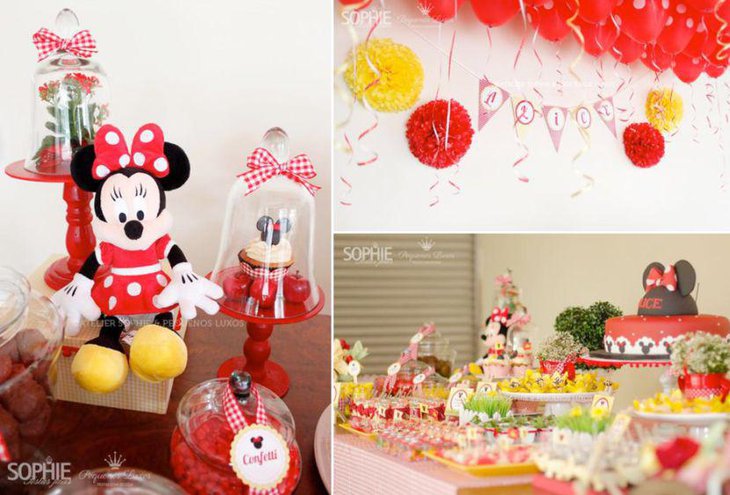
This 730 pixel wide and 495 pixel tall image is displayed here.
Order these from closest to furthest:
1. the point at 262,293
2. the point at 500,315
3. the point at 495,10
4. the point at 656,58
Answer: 1. the point at 262,293
2. the point at 500,315
3. the point at 495,10
4. the point at 656,58

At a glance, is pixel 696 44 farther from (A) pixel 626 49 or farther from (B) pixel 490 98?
(B) pixel 490 98

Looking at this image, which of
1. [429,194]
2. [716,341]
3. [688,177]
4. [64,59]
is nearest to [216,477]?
[716,341]

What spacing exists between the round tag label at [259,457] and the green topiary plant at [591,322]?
0.66 metres

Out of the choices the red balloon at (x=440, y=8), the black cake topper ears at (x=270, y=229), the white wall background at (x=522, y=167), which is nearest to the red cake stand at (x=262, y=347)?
the black cake topper ears at (x=270, y=229)

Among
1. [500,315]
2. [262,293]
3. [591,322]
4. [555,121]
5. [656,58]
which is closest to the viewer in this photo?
[262,293]

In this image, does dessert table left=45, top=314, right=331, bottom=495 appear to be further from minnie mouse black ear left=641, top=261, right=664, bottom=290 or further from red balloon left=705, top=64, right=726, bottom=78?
red balloon left=705, top=64, right=726, bottom=78

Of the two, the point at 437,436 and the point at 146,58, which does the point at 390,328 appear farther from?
the point at 146,58

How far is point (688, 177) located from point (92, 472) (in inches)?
72.5

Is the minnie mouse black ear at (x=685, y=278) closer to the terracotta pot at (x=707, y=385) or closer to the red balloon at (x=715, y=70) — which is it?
the terracotta pot at (x=707, y=385)

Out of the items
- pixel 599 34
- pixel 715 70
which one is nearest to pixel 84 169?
pixel 599 34

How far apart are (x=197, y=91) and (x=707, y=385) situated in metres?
1.31

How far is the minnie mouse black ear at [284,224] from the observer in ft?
4.92

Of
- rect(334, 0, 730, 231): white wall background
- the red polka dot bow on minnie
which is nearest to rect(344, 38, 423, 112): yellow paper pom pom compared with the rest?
rect(334, 0, 730, 231): white wall background

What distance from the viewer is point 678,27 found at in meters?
1.93
